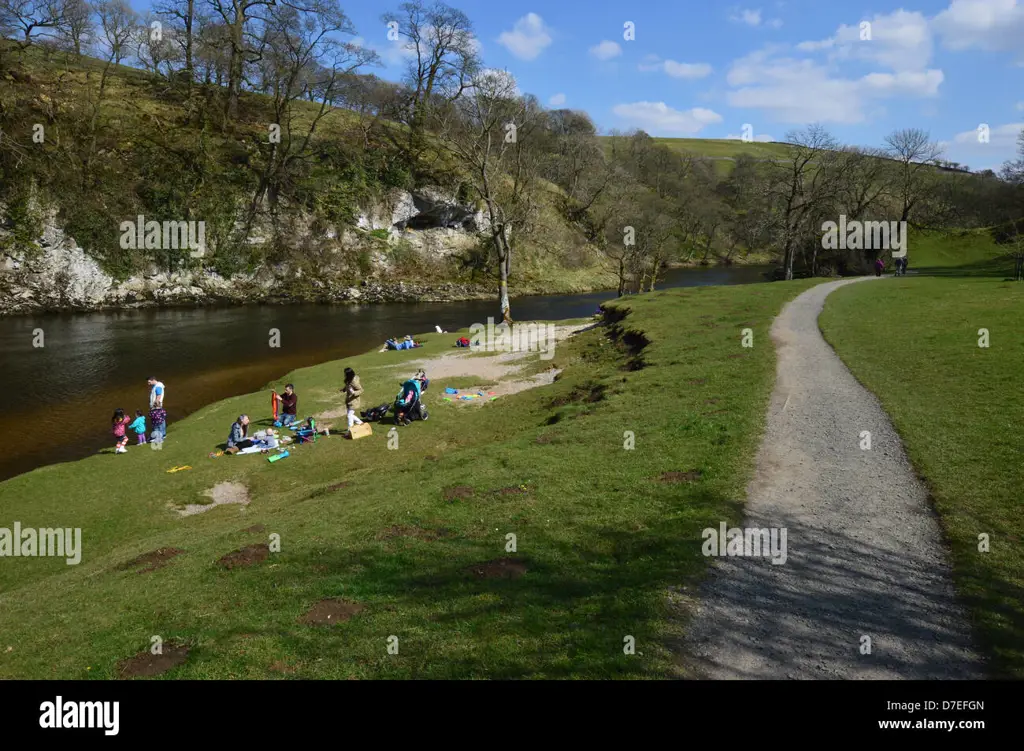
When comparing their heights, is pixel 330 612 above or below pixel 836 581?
below

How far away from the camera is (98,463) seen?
22688 millimetres

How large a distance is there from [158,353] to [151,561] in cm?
3523

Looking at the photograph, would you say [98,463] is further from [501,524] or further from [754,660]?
[754,660]

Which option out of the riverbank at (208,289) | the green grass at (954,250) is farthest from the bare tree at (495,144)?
the green grass at (954,250)

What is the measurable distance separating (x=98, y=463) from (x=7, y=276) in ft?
175

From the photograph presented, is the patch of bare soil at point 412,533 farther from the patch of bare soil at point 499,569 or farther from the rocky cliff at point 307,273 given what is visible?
the rocky cliff at point 307,273

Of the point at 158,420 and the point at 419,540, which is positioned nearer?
the point at 419,540

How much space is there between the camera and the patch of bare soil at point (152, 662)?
8.63 m

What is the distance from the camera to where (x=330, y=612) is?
10125 mm

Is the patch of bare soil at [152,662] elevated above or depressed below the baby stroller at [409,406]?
below

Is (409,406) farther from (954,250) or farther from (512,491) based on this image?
(954,250)

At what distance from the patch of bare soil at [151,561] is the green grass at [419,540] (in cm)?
33

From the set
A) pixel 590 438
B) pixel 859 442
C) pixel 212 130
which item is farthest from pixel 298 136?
pixel 859 442

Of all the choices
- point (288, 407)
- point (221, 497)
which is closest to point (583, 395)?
point (288, 407)
